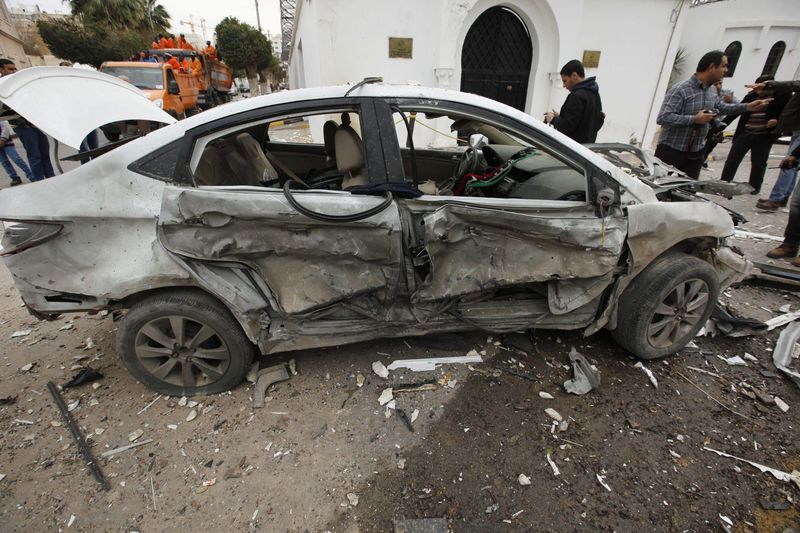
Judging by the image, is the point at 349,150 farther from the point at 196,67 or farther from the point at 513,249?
the point at 196,67

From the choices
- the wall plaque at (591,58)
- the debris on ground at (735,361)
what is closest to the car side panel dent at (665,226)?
the debris on ground at (735,361)

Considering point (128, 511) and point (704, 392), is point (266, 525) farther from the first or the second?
point (704, 392)

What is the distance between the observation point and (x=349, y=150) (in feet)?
7.86

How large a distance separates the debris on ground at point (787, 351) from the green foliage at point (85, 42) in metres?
34.0

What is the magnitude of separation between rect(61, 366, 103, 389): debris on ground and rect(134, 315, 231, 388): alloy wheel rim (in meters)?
0.55

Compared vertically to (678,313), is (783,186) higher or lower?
higher

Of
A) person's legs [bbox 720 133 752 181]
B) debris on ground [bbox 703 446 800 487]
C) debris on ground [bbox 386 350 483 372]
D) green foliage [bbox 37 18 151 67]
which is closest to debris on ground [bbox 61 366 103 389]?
debris on ground [bbox 386 350 483 372]

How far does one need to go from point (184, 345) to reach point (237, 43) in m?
36.1

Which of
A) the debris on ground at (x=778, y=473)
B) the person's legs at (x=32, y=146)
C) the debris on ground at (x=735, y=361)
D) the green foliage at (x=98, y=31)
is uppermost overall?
the green foliage at (x=98, y=31)

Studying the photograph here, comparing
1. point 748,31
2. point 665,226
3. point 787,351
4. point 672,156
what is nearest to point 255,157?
point 665,226

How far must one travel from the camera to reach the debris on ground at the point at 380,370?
2.55 metres

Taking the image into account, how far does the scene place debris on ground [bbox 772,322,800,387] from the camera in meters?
2.51

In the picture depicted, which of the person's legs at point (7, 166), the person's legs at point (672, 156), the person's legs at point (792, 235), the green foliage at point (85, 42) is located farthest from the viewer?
the green foliage at point (85, 42)

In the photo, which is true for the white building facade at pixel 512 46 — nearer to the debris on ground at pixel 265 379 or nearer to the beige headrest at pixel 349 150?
the beige headrest at pixel 349 150
